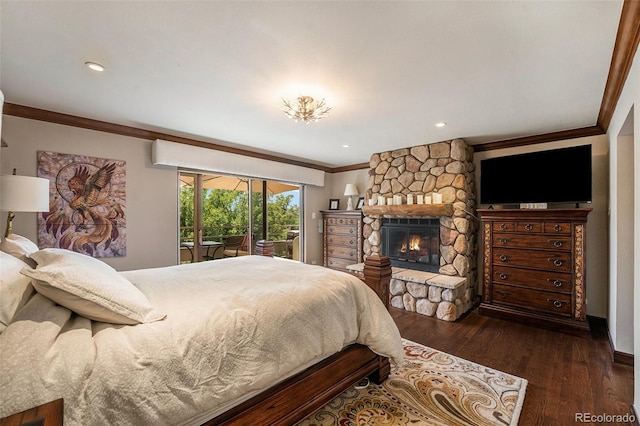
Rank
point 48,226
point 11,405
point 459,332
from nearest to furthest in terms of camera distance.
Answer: point 11,405, point 48,226, point 459,332

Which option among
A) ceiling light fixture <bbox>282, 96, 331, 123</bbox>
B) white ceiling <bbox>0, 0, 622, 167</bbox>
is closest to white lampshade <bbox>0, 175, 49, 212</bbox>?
white ceiling <bbox>0, 0, 622, 167</bbox>

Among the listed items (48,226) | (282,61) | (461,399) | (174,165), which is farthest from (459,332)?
(48,226)

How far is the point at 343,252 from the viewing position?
5.57 m

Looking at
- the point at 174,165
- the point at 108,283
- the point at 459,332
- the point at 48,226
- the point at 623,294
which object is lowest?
the point at 459,332

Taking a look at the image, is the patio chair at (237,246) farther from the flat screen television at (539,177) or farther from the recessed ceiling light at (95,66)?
the flat screen television at (539,177)

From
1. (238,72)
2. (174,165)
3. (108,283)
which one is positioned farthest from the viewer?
(174,165)

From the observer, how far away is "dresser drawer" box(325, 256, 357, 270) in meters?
5.47

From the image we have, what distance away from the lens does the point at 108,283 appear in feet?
4.25

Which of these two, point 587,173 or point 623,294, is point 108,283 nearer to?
point 623,294

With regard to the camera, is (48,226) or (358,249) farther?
(358,249)

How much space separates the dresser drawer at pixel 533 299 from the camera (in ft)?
10.5

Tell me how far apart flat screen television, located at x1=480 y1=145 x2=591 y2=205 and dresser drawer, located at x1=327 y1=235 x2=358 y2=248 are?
2273 mm

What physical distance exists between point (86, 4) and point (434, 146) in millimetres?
3981

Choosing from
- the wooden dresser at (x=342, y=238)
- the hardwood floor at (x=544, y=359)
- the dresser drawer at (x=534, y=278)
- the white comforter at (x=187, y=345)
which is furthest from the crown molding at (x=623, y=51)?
the wooden dresser at (x=342, y=238)
